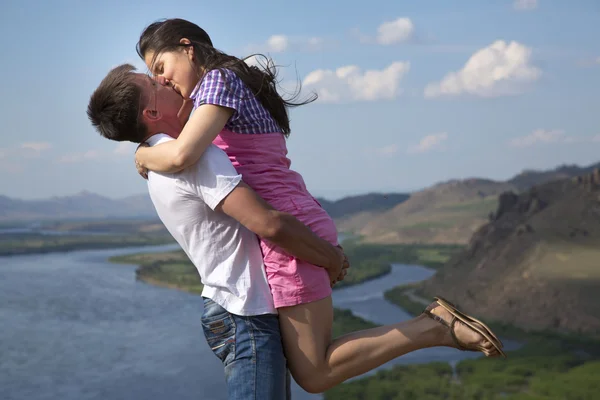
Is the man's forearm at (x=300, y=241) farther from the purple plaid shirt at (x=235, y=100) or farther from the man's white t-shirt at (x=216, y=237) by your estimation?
the purple plaid shirt at (x=235, y=100)

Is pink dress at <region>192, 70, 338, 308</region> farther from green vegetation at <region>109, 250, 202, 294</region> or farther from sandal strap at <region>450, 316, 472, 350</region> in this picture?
green vegetation at <region>109, 250, 202, 294</region>

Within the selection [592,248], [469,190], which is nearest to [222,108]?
[592,248]

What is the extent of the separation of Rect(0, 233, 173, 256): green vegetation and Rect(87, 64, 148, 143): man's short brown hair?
55.2 meters

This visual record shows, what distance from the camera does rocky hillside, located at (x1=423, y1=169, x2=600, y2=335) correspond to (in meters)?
28.9

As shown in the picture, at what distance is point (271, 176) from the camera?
1742 millimetres

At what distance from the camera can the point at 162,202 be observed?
1.67 m

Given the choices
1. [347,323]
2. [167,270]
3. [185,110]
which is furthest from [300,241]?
[167,270]

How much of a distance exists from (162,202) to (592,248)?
33.6 m

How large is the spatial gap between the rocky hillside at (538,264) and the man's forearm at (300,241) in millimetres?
28078

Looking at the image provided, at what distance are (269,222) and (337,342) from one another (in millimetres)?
365

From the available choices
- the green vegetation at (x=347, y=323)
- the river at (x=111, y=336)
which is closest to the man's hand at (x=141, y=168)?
the river at (x=111, y=336)

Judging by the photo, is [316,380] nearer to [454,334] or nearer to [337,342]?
[337,342]

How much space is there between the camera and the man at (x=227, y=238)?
1.61 metres

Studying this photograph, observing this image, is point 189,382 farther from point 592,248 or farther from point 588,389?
point 592,248
